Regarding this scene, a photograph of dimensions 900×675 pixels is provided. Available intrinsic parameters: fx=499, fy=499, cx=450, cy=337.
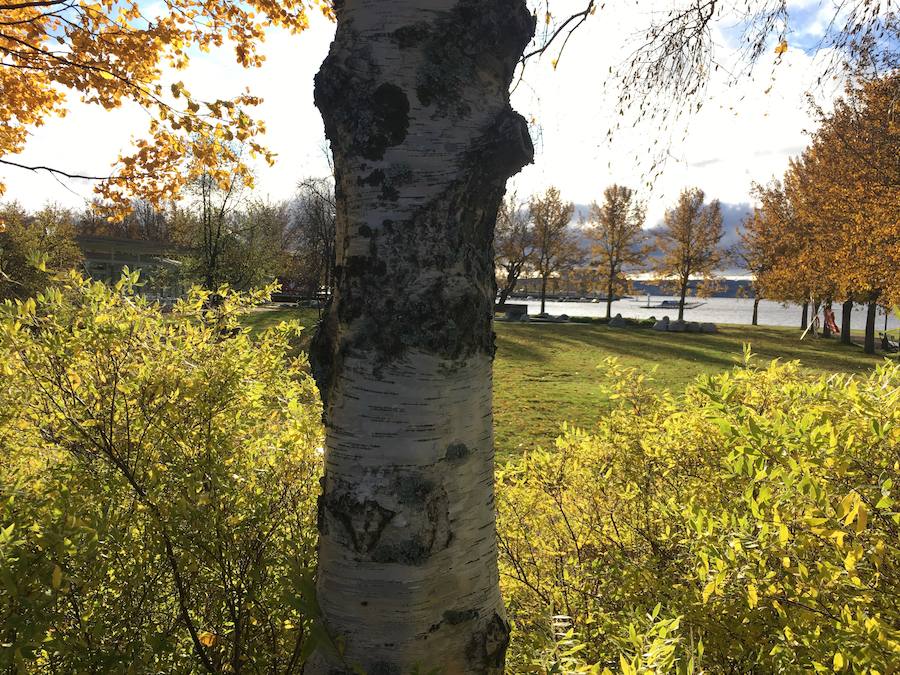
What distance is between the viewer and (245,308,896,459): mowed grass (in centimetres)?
1028

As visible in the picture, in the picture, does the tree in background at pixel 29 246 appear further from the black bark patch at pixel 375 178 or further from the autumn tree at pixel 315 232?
the black bark patch at pixel 375 178

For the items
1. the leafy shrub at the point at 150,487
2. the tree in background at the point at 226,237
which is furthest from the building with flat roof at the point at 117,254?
the leafy shrub at the point at 150,487

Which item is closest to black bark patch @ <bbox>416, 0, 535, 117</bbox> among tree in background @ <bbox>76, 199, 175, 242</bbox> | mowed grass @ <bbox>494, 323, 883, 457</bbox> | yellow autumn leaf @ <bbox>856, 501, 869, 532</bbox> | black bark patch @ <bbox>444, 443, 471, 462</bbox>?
black bark patch @ <bbox>444, 443, 471, 462</bbox>

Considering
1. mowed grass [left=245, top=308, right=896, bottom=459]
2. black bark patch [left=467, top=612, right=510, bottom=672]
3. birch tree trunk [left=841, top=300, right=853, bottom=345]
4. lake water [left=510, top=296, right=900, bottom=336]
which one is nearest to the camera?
black bark patch [left=467, top=612, right=510, bottom=672]

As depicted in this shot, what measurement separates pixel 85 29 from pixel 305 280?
3663 cm

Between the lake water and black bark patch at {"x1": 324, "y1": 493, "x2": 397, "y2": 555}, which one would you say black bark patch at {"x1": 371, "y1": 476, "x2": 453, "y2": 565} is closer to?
black bark patch at {"x1": 324, "y1": 493, "x2": 397, "y2": 555}

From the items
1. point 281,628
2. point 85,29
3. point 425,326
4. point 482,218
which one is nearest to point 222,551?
point 281,628

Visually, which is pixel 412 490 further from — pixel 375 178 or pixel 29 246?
pixel 29 246

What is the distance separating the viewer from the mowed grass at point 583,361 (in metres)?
10.3

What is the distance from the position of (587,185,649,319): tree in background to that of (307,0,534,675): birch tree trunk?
33.4 meters

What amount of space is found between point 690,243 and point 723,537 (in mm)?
36398

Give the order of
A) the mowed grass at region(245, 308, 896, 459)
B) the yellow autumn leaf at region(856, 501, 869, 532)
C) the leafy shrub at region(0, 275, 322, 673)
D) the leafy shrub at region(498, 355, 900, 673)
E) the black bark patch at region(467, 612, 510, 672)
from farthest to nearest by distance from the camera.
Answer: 1. the mowed grass at region(245, 308, 896, 459)
2. the leafy shrub at region(0, 275, 322, 673)
3. the black bark patch at region(467, 612, 510, 672)
4. the leafy shrub at region(498, 355, 900, 673)
5. the yellow autumn leaf at region(856, 501, 869, 532)

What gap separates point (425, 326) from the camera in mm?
1482

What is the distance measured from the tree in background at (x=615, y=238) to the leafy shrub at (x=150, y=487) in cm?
3328
